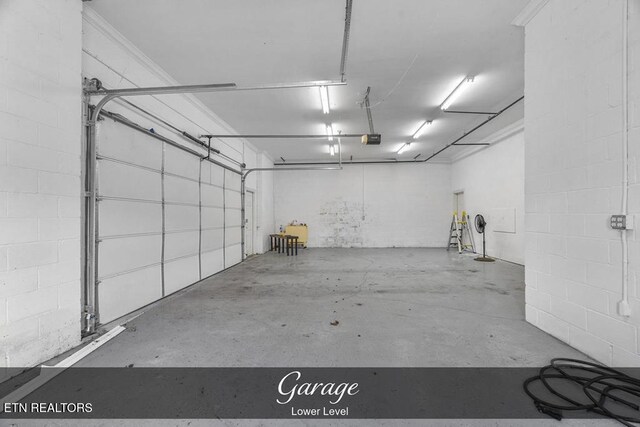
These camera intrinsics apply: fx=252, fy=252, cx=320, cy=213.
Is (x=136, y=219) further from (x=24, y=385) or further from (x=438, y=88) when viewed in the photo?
(x=438, y=88)

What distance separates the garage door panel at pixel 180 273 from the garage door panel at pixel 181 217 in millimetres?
543

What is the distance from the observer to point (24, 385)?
1746 mm

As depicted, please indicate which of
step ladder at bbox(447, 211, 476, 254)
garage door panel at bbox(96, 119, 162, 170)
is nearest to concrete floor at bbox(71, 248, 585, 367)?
garage door panel at bbox(96, 119, 162, 170)

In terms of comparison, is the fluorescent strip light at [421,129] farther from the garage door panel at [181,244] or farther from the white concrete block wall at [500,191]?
the garage door panel at [181,244]

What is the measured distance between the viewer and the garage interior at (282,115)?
1.94 meters

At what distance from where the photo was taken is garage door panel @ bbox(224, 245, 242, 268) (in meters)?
5.89

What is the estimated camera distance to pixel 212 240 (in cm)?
518

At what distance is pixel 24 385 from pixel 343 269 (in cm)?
474

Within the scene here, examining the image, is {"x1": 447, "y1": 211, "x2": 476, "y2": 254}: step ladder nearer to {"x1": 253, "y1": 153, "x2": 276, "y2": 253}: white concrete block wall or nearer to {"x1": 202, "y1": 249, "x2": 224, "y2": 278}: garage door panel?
{"x1": 253, "y1": 153, "x2": 276, "y2": 253}: white concrete block wall

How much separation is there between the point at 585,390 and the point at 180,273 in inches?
185

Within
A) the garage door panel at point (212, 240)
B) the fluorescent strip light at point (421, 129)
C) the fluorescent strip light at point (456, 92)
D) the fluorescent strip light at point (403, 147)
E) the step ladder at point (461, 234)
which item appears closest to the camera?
the fluorescent strip light at point (456, 92)

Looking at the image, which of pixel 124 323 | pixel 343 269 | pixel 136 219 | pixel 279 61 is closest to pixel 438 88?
pixel 279 61

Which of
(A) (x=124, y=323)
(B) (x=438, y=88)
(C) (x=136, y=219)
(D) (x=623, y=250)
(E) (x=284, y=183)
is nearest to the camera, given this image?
(D) (x=623, y=250)

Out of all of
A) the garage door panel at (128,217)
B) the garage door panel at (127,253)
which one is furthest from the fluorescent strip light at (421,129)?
the garage door panel at (127,253)
